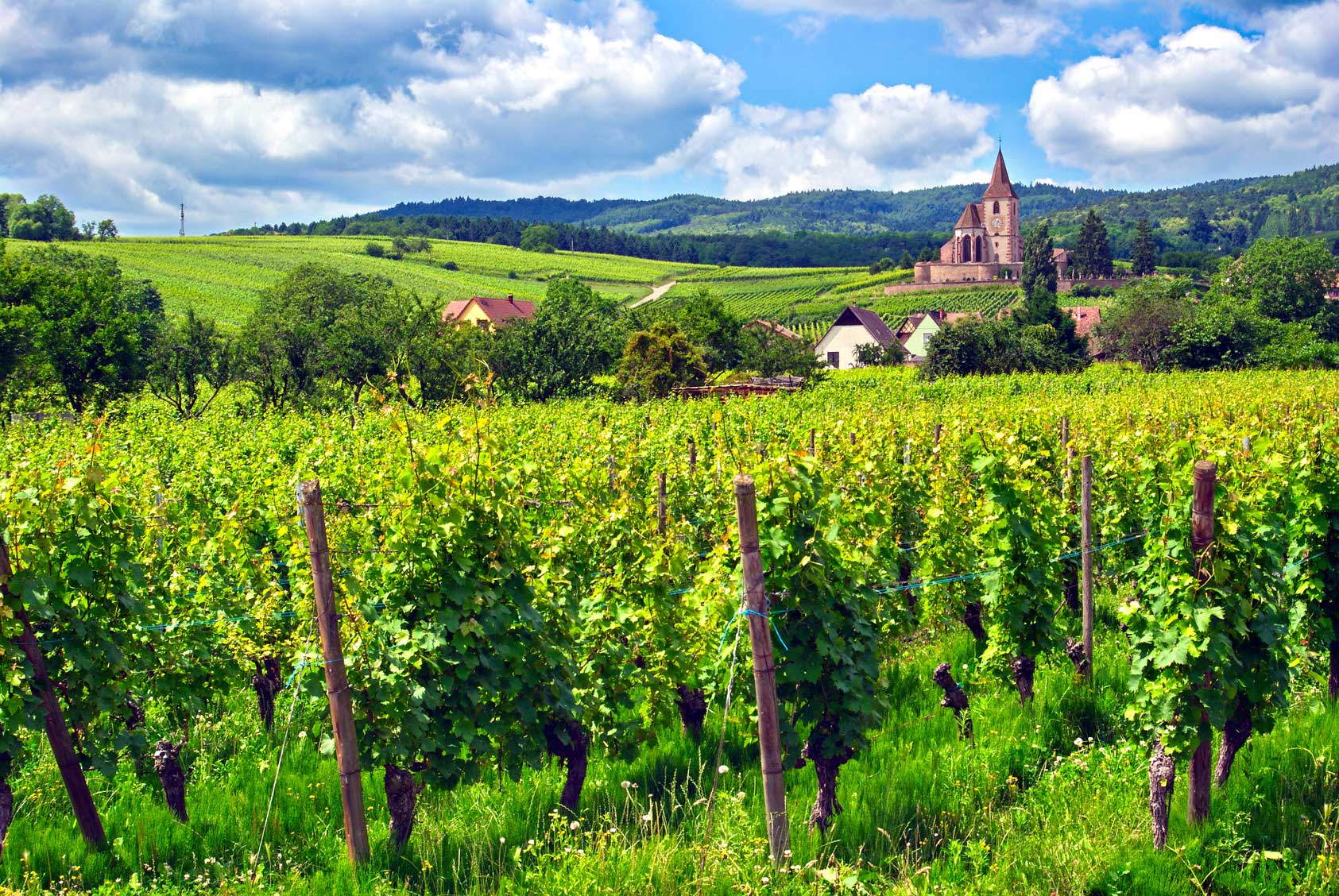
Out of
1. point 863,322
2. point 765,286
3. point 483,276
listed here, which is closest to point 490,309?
point 863,322

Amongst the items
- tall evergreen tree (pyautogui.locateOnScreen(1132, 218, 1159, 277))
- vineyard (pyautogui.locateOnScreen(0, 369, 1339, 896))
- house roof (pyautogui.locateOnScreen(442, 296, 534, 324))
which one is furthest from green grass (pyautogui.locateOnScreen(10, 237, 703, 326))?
vineyard (pyautogui.locateOnScreen(0, 369, 1339, 896))

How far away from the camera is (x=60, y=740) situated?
17.2 feet

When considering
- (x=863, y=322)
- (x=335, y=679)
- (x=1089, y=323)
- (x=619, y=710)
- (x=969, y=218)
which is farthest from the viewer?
(x=969, y=218)

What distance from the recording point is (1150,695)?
5520 millimetres

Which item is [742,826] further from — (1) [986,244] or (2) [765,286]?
(1) [986,244]

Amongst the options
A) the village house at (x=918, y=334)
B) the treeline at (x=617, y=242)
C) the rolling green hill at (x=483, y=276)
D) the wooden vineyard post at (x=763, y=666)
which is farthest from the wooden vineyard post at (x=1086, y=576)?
the treeline at (x=617, y=242)

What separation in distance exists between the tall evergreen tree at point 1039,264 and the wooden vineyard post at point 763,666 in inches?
4165

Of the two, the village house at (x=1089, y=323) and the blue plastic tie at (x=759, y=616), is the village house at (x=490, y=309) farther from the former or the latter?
the blue plastic tie at (x=759, y=616)

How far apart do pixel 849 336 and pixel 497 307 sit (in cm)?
3056

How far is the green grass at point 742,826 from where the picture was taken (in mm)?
4824

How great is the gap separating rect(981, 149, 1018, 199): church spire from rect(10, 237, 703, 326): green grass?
140 feet

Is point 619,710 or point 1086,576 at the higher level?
point 1086,576

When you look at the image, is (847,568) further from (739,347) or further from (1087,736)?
(739,347)

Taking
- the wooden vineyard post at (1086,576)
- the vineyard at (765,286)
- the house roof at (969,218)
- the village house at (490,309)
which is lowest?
the wooden vineyard post at (1086,576)
